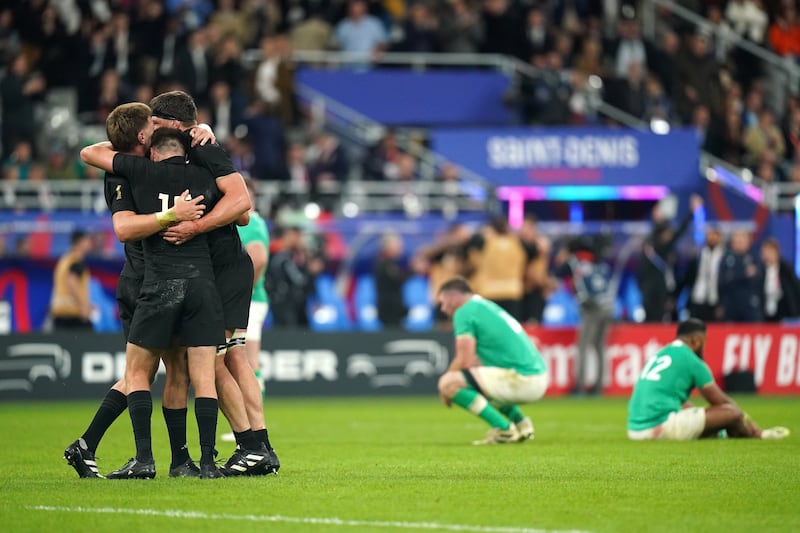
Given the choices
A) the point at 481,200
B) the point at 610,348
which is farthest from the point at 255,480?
the point at 481,200

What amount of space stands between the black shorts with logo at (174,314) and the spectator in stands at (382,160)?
49.3ft

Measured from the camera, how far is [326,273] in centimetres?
2295

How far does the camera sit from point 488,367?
1369cm

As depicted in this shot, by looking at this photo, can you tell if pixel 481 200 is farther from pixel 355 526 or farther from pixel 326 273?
pixel 355 526

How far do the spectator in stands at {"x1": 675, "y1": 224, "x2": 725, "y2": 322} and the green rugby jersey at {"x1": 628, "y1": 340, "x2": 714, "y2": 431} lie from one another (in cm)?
951

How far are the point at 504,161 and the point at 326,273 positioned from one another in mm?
3763

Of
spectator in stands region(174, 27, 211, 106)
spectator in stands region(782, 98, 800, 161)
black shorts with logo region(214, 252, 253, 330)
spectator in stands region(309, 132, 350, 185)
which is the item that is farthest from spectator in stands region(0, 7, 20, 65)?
black shorts with logo region(214, 252, 253, 330)

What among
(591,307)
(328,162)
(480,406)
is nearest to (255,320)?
(480,406)

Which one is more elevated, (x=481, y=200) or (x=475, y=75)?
(x=475, y=75)

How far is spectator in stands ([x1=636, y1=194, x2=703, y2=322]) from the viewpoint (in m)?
22.4

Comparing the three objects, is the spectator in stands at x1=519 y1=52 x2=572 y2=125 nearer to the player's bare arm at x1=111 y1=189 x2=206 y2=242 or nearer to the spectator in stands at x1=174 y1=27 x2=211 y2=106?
the spectator in stands at x1=174 y1=27 x2=211 y2=106

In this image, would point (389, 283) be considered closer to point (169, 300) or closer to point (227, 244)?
point (227, 244)

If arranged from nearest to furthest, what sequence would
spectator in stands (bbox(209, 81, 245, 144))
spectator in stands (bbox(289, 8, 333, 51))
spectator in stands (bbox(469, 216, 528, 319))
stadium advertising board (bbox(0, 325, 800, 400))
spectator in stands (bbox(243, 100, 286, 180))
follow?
stadium advertising board (bbox(0, 325, 800, 400)) < spectator in stands (bbox(469, 216, 528, 319)) < spectator in stands (bbox(243, 100, 286, 180)) < spectator in stands (bbox(209, 81, 245, 144)) < spectator in stands (bbox(289, 8, 333, 51))

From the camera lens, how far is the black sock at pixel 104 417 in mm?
9570
